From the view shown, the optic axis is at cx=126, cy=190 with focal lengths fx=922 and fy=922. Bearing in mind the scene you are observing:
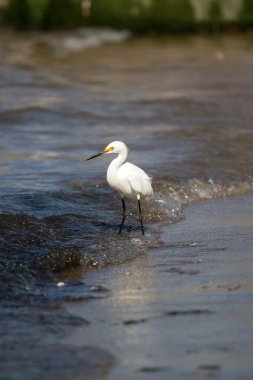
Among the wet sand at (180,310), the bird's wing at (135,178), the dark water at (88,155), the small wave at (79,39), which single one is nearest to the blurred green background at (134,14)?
the small wave at (79,39)

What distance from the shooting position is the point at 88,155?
396 inches

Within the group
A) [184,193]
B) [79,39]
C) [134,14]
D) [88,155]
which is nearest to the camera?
[184,193]

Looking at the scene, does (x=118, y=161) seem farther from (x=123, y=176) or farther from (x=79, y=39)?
(x=79, y=39)

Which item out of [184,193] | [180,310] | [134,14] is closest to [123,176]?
[184,193]

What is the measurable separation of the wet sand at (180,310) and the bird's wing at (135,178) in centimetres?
41

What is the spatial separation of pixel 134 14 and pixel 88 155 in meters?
11.8

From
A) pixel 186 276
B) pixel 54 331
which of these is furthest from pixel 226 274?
pixel 54 331

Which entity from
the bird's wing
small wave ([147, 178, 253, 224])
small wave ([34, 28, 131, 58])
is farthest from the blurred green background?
the bird's wing

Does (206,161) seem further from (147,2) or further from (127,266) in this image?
(147,2)

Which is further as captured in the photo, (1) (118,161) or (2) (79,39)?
(2) (79,39)

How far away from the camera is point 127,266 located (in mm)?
6270

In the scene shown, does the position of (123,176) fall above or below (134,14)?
above

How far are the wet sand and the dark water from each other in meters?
0.14

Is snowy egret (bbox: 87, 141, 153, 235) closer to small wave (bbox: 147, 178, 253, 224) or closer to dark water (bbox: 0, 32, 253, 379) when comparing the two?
dark water (bbox: 0, 32, 253, 379)
